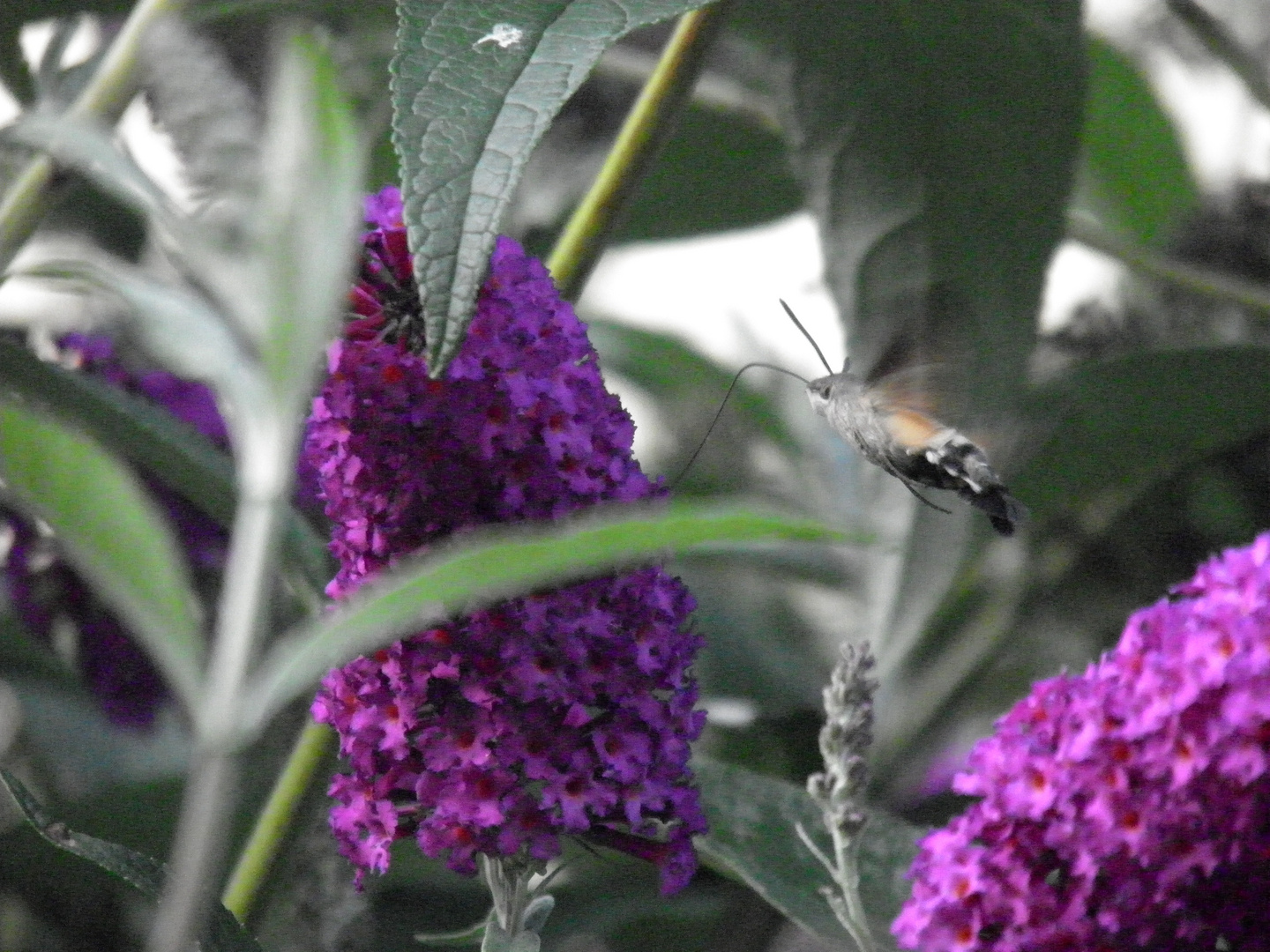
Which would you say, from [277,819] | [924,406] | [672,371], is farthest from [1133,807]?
[672,371]

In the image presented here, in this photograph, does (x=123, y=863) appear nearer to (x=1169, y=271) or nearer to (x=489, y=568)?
(x=489, y=568)

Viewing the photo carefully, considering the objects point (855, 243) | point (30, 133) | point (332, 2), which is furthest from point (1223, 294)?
point (30, 133)

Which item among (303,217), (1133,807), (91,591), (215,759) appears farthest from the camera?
(91,591)

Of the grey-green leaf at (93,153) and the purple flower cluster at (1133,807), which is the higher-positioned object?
the grey-green leaf at (93,153)

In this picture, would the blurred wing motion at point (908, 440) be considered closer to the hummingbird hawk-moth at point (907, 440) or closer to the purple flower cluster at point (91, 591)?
the hummingbird hawk-moth at point (907, 440)

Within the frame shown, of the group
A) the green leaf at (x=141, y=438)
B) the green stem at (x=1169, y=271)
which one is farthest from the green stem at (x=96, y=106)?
the green stem at (x=1169, y=271)

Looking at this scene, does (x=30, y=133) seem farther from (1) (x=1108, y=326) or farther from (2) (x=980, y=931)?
(1) (x=1108, y=326)
